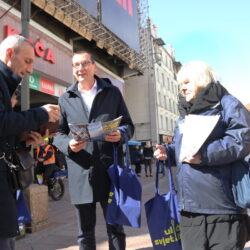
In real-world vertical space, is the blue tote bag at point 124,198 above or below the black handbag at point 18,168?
below

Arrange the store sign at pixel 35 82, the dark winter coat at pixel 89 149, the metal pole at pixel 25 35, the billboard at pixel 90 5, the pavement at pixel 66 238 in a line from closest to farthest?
the dark winter coat at pixel 89 149 < the pavement at pixel 66 238 < the metal pole at pixel 25 35 < the store sign at pixel 35 82 < the billboard at pixel 90 5

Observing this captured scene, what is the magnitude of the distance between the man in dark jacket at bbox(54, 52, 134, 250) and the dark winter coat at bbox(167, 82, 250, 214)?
76 cm

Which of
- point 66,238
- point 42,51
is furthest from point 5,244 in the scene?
point 42,51

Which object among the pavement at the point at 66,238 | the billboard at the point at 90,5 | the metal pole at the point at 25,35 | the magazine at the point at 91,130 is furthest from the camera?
→ the billboard at the point at 90,5

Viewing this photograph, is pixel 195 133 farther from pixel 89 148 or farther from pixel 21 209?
pixel 21 209

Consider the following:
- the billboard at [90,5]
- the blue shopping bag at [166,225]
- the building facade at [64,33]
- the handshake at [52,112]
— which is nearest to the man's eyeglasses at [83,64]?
the handshake at [52,112]

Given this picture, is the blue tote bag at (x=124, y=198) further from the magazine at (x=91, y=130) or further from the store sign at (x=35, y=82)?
the store sign at (x=35, y=82)

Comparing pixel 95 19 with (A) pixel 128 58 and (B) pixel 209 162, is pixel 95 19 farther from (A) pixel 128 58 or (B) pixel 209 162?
(B) pixel 209 162

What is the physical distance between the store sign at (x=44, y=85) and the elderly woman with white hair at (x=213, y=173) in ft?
31.5

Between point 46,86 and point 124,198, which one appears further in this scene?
point 46,86

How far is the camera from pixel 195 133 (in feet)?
6.61

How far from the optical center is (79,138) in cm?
222

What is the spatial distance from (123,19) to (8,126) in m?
16.7

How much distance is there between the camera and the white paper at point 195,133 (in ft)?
6.48
